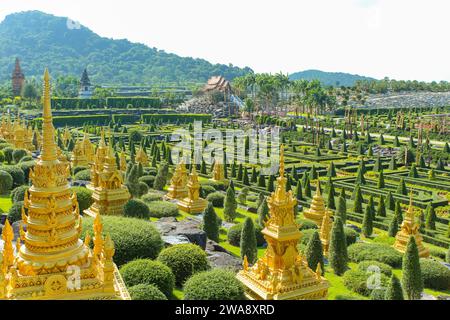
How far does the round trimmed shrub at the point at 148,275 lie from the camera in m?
18.2

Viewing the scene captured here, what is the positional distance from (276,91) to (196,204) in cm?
7792

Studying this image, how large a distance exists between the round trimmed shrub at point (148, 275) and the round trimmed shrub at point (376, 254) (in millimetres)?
12756

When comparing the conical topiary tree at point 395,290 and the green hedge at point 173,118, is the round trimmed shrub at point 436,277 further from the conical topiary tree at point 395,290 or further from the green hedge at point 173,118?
the green hedge at point 173,118

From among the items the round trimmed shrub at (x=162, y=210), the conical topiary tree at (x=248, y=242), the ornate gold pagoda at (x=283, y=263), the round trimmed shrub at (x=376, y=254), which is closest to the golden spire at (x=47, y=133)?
the ornate gold pagoda at (x=283, y=263)

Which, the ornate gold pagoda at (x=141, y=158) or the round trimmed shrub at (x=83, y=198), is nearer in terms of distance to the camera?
the round trimmed shrub at (x=83, y=198)

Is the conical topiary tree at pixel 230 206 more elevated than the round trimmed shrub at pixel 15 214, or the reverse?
the round trimmed shrub at pixel 15 214

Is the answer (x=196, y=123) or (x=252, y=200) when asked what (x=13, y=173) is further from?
(x=196, y=123)

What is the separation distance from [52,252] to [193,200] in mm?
23965

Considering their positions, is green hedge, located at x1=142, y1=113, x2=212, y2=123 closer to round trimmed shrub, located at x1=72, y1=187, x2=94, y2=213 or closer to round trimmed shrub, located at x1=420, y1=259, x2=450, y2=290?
round trimmed shrub, located at x1=72, y1=187, x2=94, y2=213

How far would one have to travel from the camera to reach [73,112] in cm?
10531

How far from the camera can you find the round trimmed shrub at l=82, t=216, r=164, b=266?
21.3 metres

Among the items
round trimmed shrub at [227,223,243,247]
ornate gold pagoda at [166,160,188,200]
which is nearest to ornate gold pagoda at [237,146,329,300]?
round trimmed shrub at [227,223,243,247]

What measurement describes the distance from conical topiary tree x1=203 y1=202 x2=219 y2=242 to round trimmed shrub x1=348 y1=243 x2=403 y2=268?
28.3 ft
